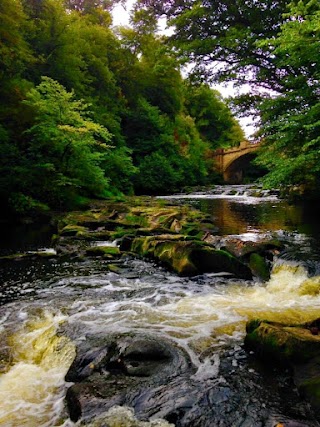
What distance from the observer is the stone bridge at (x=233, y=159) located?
3844 cm

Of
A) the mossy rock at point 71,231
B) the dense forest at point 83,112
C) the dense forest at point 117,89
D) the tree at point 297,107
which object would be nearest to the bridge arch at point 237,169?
the dense forest at point 83,112

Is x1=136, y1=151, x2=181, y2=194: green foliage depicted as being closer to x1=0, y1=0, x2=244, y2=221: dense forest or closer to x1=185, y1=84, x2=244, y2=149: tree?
x1=0, y1=0, x2=244, y2=221: dense forest

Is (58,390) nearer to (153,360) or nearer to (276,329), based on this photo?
(153,360)

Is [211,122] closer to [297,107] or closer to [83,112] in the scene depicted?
[83,112]

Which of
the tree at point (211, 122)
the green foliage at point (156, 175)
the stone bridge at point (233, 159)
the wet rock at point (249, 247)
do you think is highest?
the tree at point (211, 122)

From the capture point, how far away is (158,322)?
4.35m

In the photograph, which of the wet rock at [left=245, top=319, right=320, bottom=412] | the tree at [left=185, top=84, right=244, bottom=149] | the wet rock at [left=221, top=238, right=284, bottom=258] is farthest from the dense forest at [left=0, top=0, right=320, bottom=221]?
the tree at [left=185, top=84, right=244, bottom=149]

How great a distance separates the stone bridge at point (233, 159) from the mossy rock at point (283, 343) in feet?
120

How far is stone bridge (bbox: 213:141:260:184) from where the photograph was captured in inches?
1513

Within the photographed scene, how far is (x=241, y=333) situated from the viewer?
3953 mm

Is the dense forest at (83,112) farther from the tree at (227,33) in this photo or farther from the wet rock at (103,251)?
the wet rock at (103,251)

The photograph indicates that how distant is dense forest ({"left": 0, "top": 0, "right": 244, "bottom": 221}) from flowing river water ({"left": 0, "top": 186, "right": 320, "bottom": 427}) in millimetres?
5900

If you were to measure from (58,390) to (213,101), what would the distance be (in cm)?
4674

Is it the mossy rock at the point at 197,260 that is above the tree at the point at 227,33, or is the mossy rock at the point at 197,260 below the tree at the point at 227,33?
below
